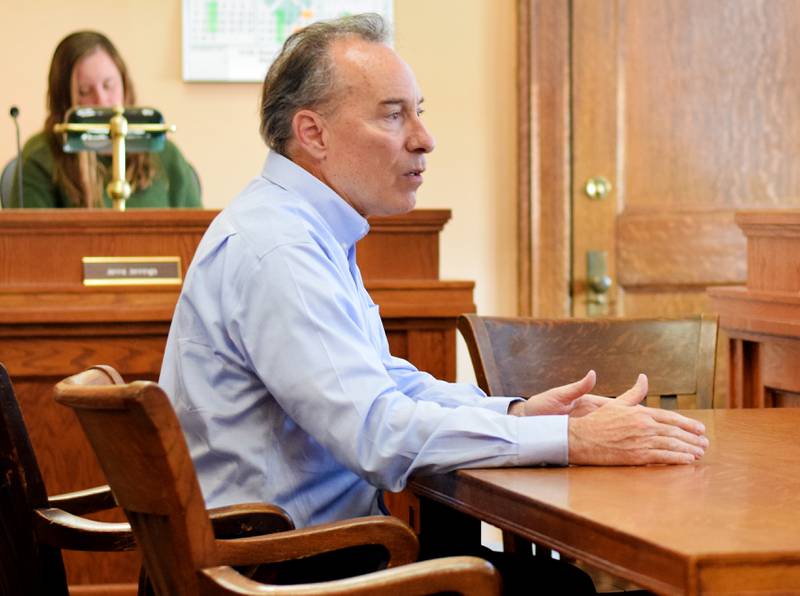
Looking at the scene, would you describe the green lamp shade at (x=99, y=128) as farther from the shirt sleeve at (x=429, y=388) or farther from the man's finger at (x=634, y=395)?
the man's finger at (x=634, y=395)

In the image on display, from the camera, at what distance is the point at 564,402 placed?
184 centimetres

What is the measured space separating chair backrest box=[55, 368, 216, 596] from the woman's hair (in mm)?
2279

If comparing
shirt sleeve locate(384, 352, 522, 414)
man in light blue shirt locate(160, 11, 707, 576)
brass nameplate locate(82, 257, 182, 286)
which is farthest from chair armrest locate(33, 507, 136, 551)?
brass nameplate locate(82, 257, 182, 286)

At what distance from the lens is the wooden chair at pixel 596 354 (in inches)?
92.6

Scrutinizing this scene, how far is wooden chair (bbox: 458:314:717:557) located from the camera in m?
2.35

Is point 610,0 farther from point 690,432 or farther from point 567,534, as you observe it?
point 567,534

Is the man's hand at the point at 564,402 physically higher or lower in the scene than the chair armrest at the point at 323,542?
higher

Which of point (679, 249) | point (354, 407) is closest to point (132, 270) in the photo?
point (354, 407)

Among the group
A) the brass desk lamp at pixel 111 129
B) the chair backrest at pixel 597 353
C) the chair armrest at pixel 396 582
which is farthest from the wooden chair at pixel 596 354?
the brass desk lamp at pixel 111 129

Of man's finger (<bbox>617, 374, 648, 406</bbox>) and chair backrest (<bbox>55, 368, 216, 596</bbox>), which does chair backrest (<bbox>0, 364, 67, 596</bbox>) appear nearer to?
chair backrest (<bbox>55, 368, 216, 596</bbox>)

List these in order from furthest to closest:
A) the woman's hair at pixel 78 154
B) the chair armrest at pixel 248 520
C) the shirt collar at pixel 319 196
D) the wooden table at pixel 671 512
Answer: the woman's hair at pixel 78 154, the shirt collar at pixel 319 196, the chair armrest at pixel 248 520, the wooden table at pixel 671 512

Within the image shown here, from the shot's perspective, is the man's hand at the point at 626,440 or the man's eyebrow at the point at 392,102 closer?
the man's hand at the point at 626,440

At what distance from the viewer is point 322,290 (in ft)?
5.42

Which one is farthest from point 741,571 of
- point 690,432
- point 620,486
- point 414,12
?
point 414,12
